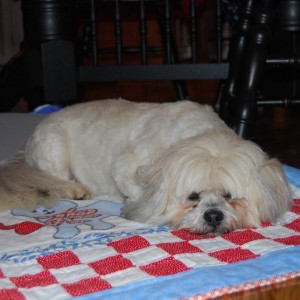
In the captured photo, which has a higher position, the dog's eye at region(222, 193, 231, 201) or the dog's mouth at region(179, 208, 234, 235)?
the dog's eye at region(222, 193, 231, 201)

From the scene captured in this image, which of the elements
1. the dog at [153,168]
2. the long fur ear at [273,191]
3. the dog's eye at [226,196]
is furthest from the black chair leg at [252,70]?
the dog's eye at [226,196]

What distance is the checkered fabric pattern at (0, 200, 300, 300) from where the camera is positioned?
1324 mm

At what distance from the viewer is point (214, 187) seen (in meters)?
1.69

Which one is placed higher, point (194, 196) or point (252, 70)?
point (252, 70)

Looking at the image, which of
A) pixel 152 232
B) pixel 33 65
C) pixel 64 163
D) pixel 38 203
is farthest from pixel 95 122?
pixel 33 65

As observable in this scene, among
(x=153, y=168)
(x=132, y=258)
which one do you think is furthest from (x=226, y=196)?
(x=132, y=258)

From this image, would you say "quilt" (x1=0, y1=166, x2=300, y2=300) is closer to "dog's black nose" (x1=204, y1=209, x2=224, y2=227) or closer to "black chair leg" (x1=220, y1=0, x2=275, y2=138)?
"dog's black nose" (x1=204, y1=209, x2=224, y2=227)

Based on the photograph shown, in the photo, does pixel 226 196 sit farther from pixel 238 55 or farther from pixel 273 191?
pixel 238 55

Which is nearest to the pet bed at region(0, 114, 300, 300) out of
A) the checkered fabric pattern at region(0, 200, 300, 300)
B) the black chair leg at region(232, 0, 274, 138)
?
the checkered fabric pattern at region(0, 200, 300, 300)

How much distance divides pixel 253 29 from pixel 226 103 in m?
0.41

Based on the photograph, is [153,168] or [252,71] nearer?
[153,168]

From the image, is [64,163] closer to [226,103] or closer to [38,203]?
[38,203]

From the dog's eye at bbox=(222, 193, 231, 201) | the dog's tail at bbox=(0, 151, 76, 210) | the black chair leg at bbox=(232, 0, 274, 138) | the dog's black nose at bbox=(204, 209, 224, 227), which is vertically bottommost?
the dog's tail at bbox=(0, 151, 76, 210)

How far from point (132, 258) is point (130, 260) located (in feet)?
0.05
